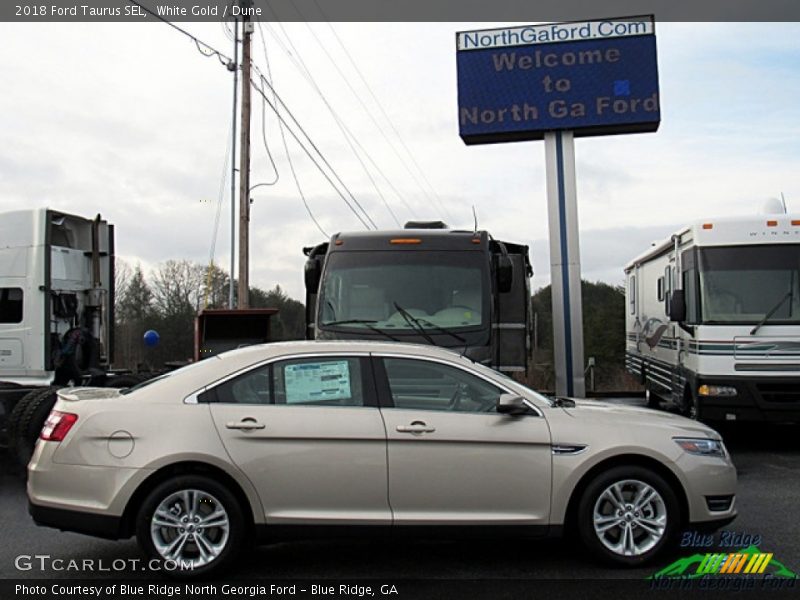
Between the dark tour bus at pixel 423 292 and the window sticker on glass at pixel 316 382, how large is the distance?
150 inches

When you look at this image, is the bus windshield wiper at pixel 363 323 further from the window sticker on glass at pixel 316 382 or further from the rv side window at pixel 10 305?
the rv side window at pixel 10 305

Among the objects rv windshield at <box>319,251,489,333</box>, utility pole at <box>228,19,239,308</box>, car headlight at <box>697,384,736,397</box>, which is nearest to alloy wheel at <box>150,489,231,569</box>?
rv windshield at <box>319,251,489,333</box>

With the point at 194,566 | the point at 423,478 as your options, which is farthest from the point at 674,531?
the point at 194,566

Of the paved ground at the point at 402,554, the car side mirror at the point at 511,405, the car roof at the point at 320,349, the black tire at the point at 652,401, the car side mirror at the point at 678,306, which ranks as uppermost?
the car side mirror at the point at 678,306

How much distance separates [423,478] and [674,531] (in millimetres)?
1763

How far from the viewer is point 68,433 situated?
215 inches

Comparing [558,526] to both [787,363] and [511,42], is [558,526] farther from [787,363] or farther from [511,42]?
[511,42]

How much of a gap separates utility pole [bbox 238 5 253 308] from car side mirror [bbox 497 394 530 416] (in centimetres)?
1382

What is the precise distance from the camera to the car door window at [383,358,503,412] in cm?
567

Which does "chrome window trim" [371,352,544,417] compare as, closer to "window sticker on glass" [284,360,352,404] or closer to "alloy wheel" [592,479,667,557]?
"window sticker on glass" [284,360,352,404]

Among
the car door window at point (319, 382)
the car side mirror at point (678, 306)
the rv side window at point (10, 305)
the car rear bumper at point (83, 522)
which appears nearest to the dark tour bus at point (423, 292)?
the car side mirror at point (678, 306)

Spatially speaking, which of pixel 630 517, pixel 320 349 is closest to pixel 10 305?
pixel 320 349

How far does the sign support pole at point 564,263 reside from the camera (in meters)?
15.3

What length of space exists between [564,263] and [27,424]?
10218mm
